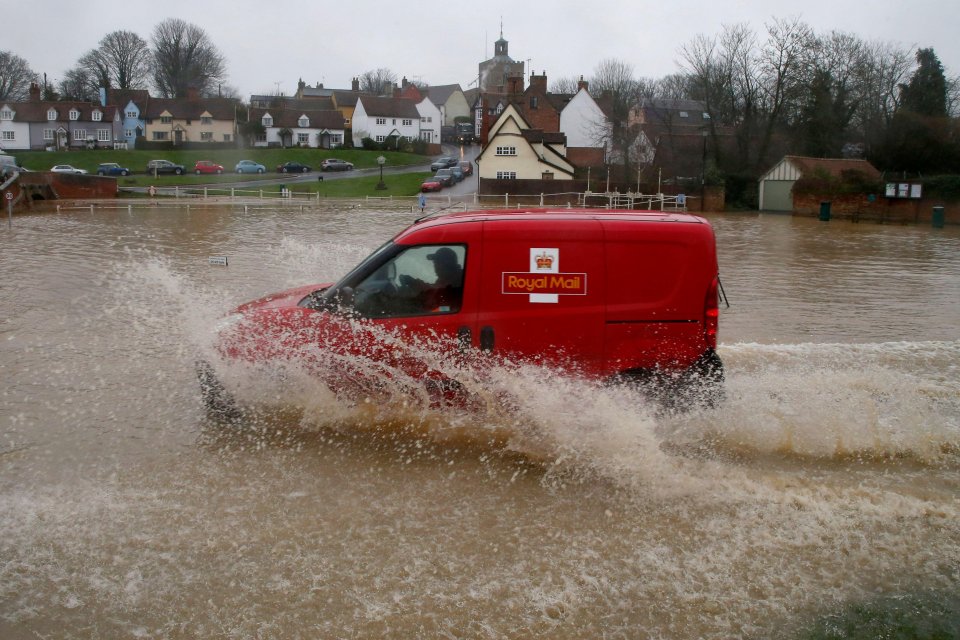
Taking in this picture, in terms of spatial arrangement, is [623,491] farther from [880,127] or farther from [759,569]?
[880,127]

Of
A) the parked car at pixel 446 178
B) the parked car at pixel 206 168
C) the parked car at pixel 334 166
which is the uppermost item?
the parked car at pixel 334 166

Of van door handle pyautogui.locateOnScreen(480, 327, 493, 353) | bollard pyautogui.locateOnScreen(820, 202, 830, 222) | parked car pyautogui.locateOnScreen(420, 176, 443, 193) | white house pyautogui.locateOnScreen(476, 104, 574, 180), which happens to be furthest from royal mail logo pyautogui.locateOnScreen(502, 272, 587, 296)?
white house pyautogui.locateOnScreen(476, 104, 574, 180)

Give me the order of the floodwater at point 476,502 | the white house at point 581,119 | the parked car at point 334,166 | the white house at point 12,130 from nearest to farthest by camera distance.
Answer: the floodwater at point 476,502 → the white house at point 581,119 → the parked car at point 334,166 → the white house at point 12,130

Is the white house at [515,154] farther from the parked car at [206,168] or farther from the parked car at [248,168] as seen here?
the parked car at [206,168]

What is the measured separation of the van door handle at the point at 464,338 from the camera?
262 inches

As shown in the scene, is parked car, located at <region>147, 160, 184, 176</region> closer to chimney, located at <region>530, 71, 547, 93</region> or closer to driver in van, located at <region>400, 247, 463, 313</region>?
chimney, located at <region>530, 71, 547, 93</region>

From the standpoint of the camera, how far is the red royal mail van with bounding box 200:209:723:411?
6.59 meters

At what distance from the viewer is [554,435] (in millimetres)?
6582

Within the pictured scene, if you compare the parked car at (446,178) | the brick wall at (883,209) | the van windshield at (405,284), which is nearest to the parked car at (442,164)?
the parked car at (446,178)

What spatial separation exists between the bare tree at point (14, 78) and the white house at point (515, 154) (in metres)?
73.4

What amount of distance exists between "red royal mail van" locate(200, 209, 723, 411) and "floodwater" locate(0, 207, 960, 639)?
32cm

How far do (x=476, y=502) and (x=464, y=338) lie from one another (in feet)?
4.83

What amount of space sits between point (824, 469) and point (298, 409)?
4.39 m

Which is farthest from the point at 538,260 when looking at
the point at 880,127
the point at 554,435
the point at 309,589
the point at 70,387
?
the point at 880,127
